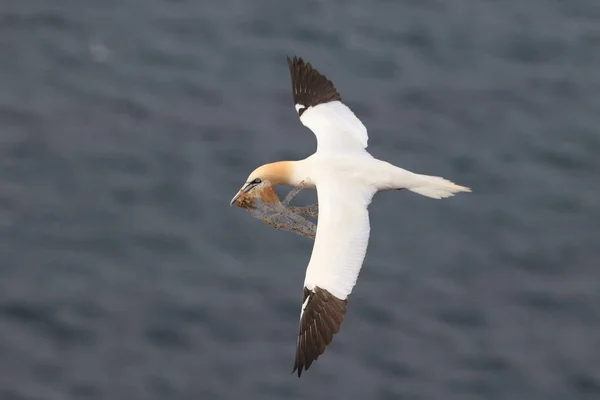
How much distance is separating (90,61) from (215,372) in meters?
6.64

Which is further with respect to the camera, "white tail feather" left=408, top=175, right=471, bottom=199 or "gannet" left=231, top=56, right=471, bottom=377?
"white tail feather" left=408, top=175, right=471, bottom=199

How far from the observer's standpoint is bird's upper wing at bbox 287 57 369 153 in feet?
53.1

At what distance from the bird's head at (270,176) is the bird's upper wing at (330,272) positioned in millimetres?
665

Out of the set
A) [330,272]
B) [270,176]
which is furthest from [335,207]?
[270,176]

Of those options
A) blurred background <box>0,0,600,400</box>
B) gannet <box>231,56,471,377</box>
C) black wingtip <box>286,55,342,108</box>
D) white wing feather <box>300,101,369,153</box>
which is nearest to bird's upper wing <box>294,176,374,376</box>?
gannet <box>231,56,471,377</box>

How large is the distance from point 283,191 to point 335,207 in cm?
714

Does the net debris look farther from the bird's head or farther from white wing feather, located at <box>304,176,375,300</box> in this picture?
white wing feather, located at <box>304,176,375,300</box>

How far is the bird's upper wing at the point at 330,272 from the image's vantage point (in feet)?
47.3

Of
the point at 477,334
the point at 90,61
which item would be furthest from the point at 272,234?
the point at 90,61

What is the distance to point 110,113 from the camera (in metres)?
24.5

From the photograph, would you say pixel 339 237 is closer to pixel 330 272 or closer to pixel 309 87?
pixel 330 272

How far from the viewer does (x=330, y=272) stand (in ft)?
47.4

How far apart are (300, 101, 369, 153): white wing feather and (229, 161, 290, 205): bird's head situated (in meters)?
0.72

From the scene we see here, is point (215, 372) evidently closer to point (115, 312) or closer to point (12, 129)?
point (115, 312)
